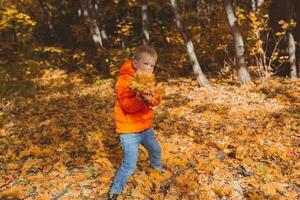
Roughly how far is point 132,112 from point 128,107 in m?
0.09

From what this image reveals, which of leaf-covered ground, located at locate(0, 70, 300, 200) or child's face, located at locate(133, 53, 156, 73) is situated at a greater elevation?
child's face, located at locate(133, 53, 156, 73)

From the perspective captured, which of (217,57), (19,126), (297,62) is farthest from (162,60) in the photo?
(19,126)

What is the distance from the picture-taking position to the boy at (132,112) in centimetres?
394

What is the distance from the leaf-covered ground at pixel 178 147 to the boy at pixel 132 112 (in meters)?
0.66

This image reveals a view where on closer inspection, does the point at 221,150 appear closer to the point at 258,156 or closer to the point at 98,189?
the point at 258,156

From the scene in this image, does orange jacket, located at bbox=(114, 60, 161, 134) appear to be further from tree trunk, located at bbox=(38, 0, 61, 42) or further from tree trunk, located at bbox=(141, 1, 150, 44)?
tree trunk, located at bbox=(38, 0, 61, 42)

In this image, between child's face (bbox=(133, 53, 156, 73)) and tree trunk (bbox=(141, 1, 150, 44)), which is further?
tree trunk (bbox=(141, 1, 150, 44))

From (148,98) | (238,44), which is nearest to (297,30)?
(238,44)

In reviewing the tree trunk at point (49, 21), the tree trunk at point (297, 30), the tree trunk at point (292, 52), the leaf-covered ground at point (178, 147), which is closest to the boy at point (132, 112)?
the leaf-covered ground at point (178, 147)

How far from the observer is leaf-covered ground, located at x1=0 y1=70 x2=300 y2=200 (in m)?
4.99

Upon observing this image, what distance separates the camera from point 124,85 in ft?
13.0

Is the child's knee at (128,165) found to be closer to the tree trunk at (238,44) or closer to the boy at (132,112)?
the boy at (132,112)

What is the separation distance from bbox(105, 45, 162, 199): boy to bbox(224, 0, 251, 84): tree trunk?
5508 mm

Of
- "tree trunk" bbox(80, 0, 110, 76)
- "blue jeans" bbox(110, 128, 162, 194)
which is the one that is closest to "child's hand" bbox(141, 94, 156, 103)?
"blue jeans" bbox(110, 128, 162, 194)
